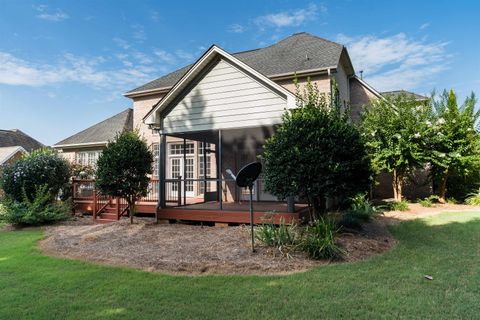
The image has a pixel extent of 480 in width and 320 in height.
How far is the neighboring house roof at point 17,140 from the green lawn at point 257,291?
34789 mm

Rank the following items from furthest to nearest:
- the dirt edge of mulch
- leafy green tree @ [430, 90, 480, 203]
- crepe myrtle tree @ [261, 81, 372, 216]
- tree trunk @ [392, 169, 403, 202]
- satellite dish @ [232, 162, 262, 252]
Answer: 1. tree trunk @ [392, 169, 403, 202]
2. leafy green tree @ [430, 90, 480, 203]
3. crepe myrtle tree @ [261, 81, 372, 216]
4. satellite dish @ [232, 162, 262, 252]
5. the dirt edge of mulch

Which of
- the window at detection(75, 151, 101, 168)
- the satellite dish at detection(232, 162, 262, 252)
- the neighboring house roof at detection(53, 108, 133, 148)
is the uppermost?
the neighboring house roof at detection(53, 108, 133, 148)

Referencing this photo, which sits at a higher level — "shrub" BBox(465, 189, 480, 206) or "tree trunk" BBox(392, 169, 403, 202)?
"tree trunk" BBox(392, 169, 403, 202)

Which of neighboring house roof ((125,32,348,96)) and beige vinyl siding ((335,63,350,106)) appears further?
beige vinyl siding ((335,63,350,106))

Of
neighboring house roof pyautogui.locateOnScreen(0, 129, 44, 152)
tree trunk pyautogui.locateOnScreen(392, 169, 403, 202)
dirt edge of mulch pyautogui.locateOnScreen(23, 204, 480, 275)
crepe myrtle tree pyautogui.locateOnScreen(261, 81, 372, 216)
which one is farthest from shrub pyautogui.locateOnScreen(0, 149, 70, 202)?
neighboring house roof pyautogui.locateOnScreen(0, 129, 44, 152)

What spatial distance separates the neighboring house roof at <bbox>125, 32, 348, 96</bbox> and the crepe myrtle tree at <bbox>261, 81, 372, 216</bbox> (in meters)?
5.81

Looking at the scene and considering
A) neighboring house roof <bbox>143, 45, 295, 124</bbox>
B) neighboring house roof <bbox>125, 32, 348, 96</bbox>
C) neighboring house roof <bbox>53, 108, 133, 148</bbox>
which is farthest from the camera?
neighboring house roof <bbox>53, 108, 133, 148</bbox>

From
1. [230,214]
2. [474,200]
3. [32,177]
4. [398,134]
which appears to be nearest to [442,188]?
[474,200]

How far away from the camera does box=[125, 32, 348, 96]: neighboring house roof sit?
42.5 ft

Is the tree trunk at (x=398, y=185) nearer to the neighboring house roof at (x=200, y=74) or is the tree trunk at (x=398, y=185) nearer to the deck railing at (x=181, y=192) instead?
the deck railing at (x=181, y=192)

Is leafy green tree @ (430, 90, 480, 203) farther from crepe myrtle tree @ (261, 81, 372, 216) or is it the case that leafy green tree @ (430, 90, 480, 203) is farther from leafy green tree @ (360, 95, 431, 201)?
crepe myrtle tree @ (261, 81, 372, 216)

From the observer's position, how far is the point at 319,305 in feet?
12.3

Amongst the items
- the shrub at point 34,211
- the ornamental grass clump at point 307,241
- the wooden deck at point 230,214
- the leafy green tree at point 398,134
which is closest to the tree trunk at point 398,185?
the leafy green tree at point 398,134

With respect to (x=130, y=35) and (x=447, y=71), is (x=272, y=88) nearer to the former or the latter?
(x=130, y=35)
